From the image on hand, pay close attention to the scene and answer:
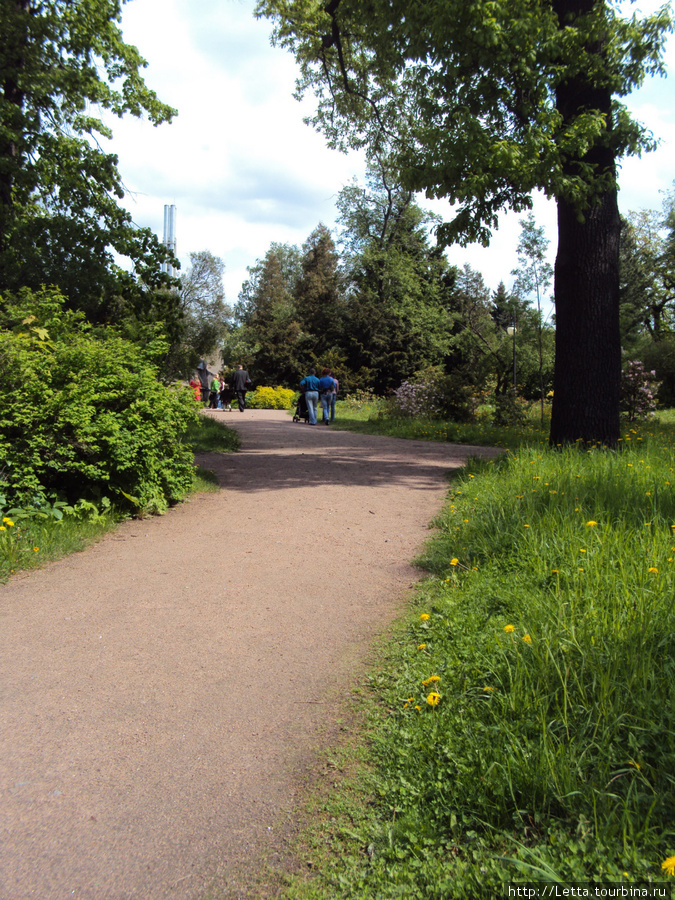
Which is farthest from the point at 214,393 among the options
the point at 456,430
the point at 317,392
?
the point at 456,430

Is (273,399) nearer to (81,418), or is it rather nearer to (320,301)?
(320,301)

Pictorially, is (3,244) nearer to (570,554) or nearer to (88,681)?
(88,681)

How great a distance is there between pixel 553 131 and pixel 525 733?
792 cm

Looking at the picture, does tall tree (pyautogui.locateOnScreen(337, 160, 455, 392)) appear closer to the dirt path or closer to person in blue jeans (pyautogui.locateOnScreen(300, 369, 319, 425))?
person in blue jeans (pyautogui.locateOnScreen(300, 369, 319, 425))

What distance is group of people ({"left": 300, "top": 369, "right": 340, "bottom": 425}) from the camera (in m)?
20.8

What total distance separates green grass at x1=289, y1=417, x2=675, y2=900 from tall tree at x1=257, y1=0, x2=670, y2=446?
5342 mm

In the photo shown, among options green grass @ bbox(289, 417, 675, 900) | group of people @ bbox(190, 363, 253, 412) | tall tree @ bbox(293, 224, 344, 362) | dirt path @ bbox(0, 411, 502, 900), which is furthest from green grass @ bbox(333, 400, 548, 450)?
tall tree @ bbox(293, 224, 344, 362)

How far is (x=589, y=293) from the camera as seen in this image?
9133mm

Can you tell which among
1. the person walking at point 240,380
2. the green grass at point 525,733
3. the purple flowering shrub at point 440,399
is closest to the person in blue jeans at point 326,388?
the purple flowering shrub at point 440,399

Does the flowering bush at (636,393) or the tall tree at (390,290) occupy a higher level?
the tall tree at (390,290)

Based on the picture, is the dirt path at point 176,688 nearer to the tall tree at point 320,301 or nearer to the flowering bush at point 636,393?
the flowering bush at point 636,393

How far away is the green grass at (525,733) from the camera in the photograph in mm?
1973

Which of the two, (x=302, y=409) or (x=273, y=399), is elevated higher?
(x=273, y=399)

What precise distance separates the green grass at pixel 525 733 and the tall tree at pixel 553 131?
17.5 ft
